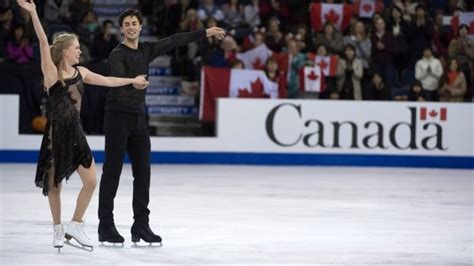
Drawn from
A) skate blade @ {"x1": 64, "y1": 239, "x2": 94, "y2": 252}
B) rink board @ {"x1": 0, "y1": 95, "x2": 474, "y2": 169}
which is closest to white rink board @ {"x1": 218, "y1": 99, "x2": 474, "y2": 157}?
rink board @ {"x1": 0, "y1": 95, "x2": 474, "y2": 169}

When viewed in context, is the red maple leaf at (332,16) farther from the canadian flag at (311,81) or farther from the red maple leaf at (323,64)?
the canadian flag at (311,81)

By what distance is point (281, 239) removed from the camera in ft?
29.3

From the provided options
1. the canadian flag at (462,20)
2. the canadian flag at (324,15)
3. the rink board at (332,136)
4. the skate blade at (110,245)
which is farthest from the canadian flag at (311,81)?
the skate blade at (110,245)

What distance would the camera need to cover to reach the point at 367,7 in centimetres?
1998

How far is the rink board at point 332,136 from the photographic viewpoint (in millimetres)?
17328

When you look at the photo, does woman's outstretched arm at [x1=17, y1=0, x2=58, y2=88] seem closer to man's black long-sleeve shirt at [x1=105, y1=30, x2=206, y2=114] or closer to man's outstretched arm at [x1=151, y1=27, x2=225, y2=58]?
man's black long-sleeve shirt at [x1=105, y1=30, x2=206, y2=114]

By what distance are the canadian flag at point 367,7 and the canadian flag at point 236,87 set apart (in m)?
3.06

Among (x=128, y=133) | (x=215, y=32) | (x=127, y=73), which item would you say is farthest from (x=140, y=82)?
(x=215, y=32)

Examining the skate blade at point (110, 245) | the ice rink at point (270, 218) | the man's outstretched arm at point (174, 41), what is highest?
the man's outstretched arm at point (174, 41)

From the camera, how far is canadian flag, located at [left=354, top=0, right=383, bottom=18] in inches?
784

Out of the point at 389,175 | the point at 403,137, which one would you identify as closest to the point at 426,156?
the point at 403,137

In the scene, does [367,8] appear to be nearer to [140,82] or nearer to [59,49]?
[140,82]

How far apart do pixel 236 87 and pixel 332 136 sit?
1693mm

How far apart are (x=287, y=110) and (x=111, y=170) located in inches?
369
